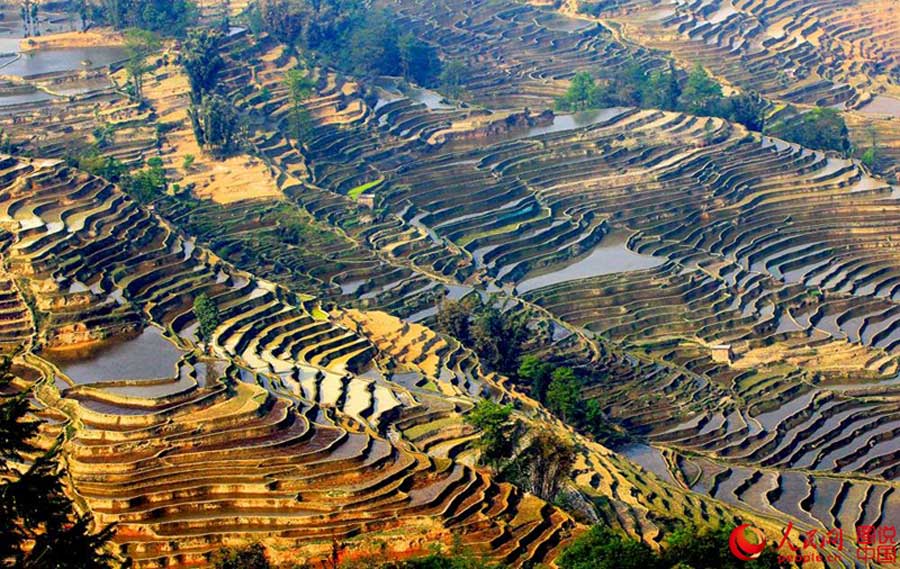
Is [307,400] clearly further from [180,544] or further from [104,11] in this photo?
[104,11]

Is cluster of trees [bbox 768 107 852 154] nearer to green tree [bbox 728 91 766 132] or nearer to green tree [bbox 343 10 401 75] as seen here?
green tree [bbox 728 91 766 132]

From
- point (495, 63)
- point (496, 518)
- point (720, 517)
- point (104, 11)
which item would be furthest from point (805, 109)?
point (496, 518)

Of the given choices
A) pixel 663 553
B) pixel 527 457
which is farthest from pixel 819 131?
pixel 663 553

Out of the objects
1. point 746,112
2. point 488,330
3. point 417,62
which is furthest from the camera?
point 417,62

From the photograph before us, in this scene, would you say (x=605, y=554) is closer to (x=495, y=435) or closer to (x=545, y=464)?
(x=545, y=464)

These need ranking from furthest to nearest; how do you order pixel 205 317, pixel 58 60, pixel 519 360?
pixel 58 60 → pixel 519 360 → pixel 205 317

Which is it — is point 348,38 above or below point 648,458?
above

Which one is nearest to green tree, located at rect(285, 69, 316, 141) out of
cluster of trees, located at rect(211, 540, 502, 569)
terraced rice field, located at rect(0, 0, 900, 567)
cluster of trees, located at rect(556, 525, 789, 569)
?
terraced rice field, located at rect(0, 0, 900, 567)

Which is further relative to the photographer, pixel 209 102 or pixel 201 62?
pixel 201 62

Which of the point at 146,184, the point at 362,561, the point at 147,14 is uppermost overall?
the point at 362,561
